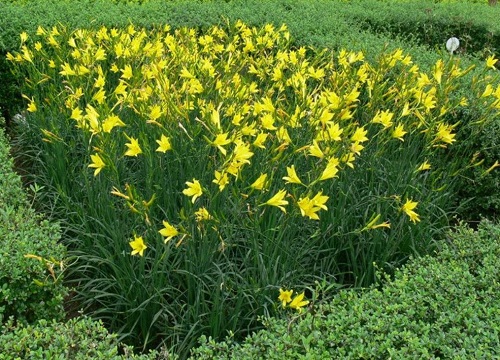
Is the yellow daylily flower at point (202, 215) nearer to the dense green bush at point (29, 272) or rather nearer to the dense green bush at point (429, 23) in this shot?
the dense green bush at point (29, 272)

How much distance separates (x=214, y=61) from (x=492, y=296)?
286cm

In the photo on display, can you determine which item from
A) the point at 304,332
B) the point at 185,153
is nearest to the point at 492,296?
the point at 304,332

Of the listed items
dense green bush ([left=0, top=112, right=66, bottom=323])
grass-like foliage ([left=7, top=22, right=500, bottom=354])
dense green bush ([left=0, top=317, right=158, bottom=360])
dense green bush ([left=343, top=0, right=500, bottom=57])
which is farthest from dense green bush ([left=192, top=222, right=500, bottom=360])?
dense green bush ([left=343, top=0, right=500, bottom=57])

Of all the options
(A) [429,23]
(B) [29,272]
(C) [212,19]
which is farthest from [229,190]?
(A) [429,23]

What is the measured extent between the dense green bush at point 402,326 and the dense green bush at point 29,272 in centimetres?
72

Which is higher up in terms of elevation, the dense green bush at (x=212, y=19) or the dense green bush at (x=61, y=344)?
the dense green bush at (x=212, y=19)

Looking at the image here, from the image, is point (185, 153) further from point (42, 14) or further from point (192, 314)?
point (42, 14)

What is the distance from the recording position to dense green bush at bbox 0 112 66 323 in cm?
255

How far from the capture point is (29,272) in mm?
2604

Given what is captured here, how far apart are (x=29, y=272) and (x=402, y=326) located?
1.50 m

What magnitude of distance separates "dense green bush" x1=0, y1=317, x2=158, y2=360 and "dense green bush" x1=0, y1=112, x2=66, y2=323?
24 centimetres

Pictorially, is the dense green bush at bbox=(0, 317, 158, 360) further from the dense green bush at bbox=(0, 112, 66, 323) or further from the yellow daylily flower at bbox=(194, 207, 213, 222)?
the yellow daylily flower at bbox=(194, 207, 213, 222)

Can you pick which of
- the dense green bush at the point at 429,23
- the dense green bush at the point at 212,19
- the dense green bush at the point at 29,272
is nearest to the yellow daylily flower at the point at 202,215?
the dense green bush at the point at 29,272

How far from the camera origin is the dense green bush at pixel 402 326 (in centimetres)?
219
